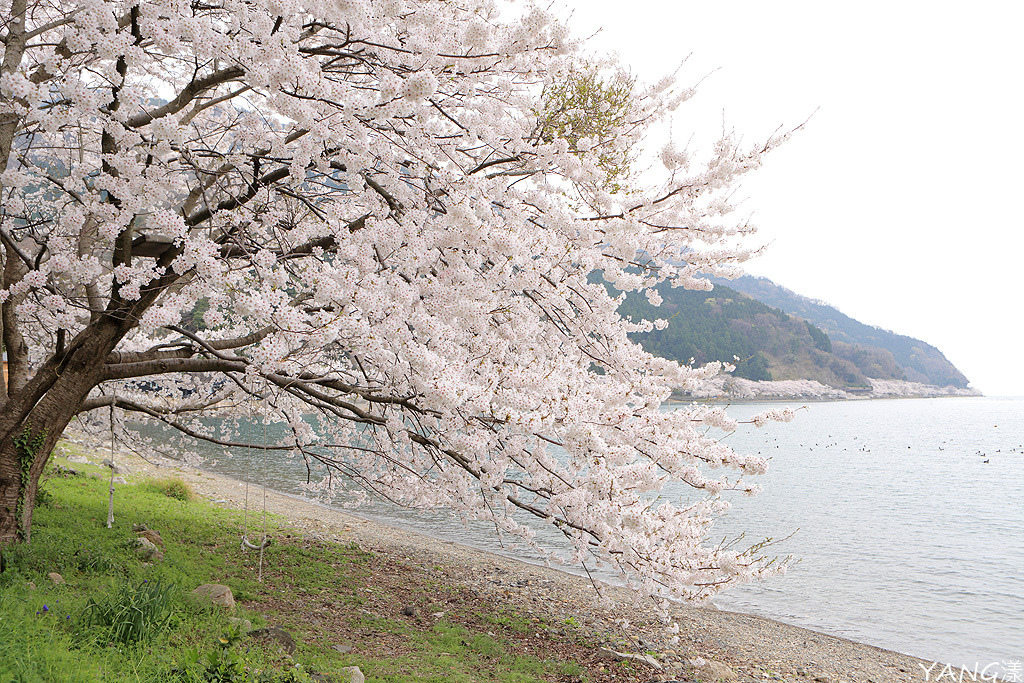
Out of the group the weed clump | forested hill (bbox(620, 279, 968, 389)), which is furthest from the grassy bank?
forested hill (bbox(620, 279, 968, 389))

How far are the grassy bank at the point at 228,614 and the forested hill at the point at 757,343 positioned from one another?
72.2 m

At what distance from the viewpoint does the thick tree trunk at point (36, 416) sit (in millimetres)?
5930

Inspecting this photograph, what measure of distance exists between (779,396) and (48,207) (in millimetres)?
104349

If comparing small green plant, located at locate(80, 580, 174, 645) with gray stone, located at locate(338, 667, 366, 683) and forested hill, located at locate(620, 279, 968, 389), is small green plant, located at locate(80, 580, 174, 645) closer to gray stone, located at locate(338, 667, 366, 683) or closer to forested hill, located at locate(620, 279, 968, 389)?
gray stone, located at locate(338, 667, 366, 683)

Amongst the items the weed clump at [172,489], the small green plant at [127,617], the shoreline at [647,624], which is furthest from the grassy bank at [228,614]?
the weed clump at [172,489]

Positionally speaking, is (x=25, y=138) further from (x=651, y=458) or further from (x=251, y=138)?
(x=651, y=458)

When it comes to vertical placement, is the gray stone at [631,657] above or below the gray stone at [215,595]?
below

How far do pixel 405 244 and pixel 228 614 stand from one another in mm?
4920

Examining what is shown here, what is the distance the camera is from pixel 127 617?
15.6ft

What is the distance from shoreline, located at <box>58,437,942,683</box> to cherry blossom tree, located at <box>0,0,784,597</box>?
3.17 meters

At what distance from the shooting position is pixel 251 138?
495 cm

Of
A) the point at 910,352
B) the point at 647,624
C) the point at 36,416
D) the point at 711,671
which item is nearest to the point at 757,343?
the point at 910,352

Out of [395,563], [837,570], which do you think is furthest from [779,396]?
[395,563]

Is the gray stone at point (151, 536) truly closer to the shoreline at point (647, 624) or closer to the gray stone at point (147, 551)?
the gray stone at point (147, 551)
